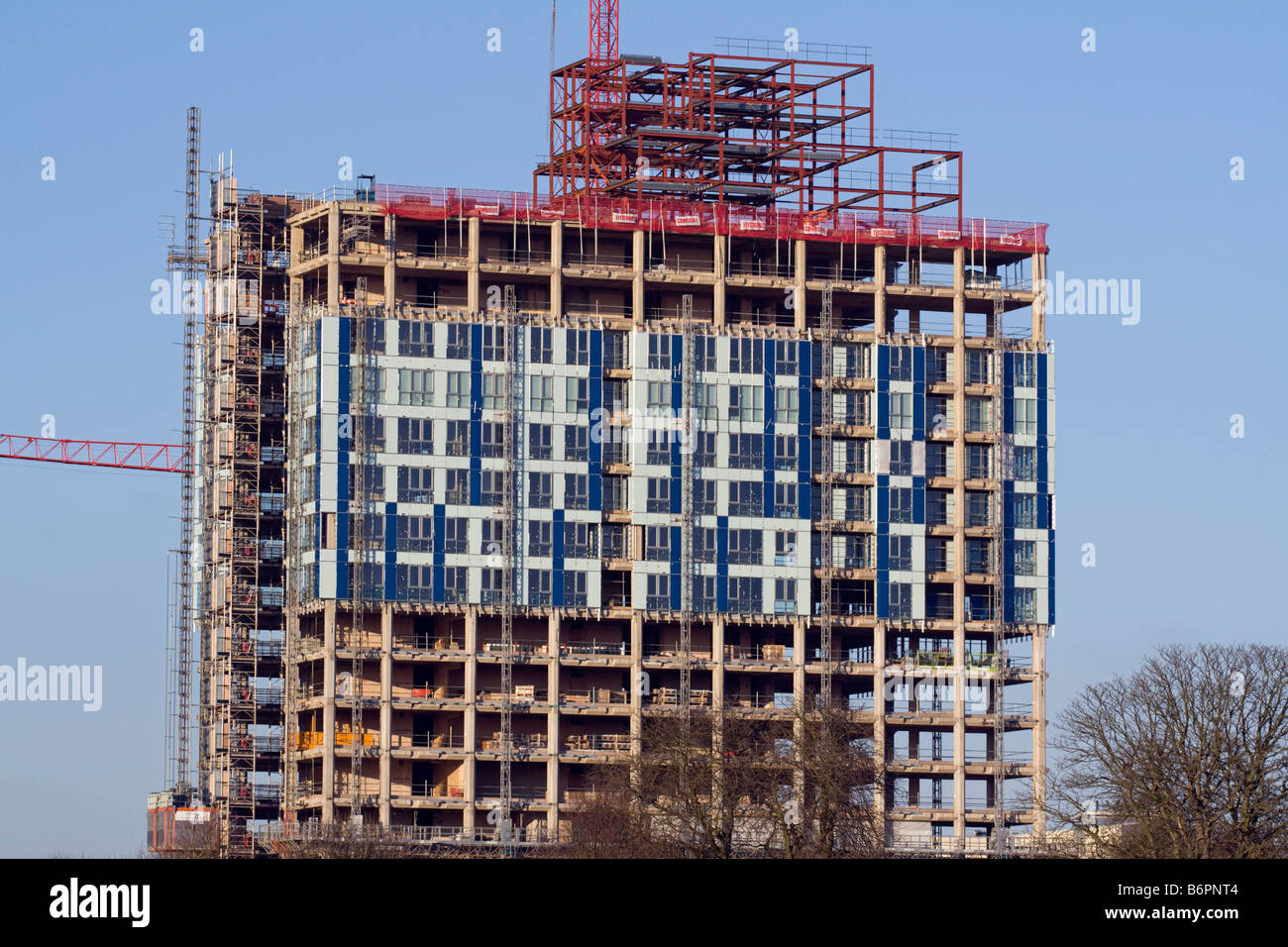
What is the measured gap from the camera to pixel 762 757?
171500mm

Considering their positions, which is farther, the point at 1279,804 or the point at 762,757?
the point at 762,757

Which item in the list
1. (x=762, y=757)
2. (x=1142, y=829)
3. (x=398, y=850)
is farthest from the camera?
(x=398, y=850)

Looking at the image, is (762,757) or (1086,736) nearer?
(1086,736)

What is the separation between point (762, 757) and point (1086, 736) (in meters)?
25.3
